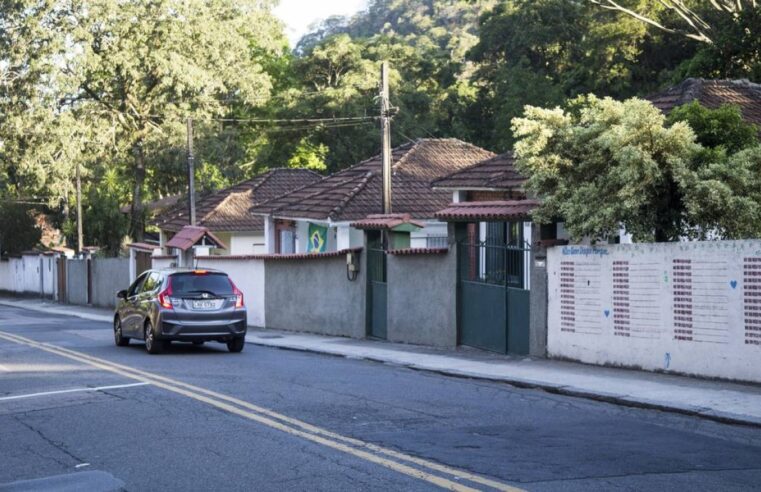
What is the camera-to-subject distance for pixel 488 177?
2772cm

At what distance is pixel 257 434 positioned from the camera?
422 inches

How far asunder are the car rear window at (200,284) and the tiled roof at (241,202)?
2464 centimetres

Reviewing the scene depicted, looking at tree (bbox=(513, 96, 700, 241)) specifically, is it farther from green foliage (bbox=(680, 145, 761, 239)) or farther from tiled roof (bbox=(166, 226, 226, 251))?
tiled roof (bbox=(166, 226, 226, 251))

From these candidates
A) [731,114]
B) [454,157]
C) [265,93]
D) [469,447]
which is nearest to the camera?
[469,447]

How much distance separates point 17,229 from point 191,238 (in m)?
37.1

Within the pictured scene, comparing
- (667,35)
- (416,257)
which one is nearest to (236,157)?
(667,35)

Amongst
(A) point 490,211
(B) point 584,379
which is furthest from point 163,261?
(B) point 584,379

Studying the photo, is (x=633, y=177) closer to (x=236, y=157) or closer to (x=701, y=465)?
(x=701, y=465)

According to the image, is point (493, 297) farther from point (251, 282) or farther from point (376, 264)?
point (251, 282)

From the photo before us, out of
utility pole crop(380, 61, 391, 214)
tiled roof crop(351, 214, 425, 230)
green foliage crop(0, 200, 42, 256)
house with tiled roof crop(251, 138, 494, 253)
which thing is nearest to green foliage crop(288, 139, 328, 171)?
house with tiled roof crop(251, 138, 494, 253)

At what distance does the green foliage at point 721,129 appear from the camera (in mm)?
17625

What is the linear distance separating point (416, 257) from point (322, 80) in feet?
116

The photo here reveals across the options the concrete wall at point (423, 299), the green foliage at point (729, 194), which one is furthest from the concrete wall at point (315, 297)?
the green foliage at point (729, 194)

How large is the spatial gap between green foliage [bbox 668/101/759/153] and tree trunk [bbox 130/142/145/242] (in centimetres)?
3774
